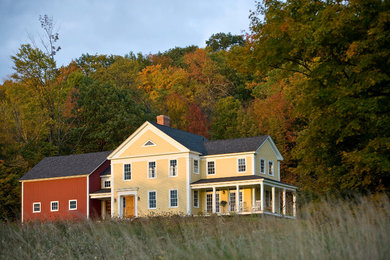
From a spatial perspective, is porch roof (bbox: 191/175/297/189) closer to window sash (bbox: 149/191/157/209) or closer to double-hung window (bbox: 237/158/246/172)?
double-hung window (bbox: 237/158/246/172)

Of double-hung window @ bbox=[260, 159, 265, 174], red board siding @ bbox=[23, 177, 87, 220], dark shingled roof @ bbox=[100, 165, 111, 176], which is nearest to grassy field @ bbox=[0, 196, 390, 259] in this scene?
double-hung window @ bbox=[260, 159, 265, 174]

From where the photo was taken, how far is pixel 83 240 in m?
12.5

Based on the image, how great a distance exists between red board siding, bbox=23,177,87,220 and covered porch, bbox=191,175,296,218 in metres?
10.0

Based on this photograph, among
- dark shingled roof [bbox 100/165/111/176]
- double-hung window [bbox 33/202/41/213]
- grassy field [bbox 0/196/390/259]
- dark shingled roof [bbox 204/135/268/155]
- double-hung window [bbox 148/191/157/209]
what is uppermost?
dark shingled roof [bbox 204/135/268/155]

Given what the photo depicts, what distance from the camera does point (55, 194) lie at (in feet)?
147

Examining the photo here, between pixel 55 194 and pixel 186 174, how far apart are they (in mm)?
12376

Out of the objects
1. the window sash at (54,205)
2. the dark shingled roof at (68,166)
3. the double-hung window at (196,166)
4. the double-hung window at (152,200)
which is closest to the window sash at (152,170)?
the double-hung window at (152,200)

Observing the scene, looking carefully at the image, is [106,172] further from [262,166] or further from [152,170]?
[262,166]

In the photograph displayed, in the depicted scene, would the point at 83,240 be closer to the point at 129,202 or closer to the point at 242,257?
the point at 242,257

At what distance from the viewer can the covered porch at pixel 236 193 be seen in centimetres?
3762

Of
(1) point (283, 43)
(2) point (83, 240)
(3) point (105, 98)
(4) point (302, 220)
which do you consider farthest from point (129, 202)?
(4) point (302, 220)

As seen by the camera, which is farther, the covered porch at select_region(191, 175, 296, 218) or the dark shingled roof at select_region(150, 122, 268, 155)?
the dark shingled roof at select_region(150, 122, 268, 155)

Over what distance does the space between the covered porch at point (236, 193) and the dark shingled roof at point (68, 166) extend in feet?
32.9

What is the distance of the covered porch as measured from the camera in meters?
37.6
